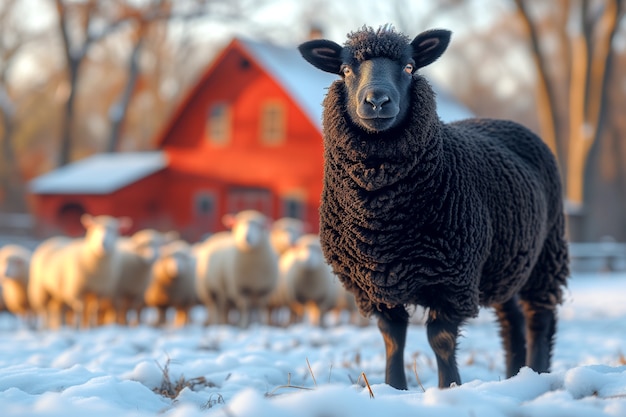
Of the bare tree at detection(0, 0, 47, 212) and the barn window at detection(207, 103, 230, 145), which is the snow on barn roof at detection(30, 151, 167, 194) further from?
the bare tree at detection(0, 0, 47, 212)

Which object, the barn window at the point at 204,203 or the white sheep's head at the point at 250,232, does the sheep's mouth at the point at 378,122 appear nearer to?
the white sheep's head at the point at 250,232

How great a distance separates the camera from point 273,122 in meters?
21.1

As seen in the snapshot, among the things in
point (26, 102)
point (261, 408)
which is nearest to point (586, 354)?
point (261, 408)

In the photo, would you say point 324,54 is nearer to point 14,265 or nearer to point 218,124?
point 14,265

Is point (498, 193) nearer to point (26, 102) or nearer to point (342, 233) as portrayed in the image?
point (342, 233)

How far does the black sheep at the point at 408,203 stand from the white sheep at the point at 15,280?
9456mm

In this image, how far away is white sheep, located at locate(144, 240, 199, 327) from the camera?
1061 cm

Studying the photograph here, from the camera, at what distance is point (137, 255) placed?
11.2 meters

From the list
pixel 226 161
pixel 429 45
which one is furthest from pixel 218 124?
pixel 429 45

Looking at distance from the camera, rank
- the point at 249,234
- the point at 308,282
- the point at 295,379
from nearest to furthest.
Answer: the point at 295,379 < the point at 249,234 < the point at 308,282

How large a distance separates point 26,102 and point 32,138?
1979mm

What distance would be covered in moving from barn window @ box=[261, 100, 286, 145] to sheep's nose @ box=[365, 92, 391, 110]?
17.6 meters

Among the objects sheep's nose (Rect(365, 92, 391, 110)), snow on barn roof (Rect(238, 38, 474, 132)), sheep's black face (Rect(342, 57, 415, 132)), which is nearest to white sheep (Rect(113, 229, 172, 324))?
sheep's black face (Rect(342, 57, 415, 132))

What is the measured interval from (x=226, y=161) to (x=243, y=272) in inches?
487
